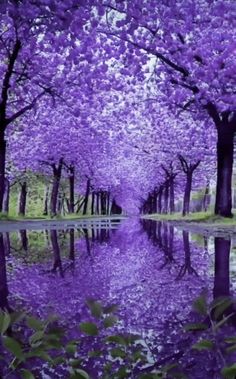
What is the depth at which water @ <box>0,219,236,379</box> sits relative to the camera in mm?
3672

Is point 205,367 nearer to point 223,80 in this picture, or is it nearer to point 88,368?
point 88,368

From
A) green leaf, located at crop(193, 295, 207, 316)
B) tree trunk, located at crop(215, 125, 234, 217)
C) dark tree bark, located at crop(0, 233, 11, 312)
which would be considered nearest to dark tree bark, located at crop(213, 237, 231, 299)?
dark tree bark, located at crop(0, 233, 11, 312)

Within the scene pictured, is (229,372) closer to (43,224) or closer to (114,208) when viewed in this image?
(43,224)

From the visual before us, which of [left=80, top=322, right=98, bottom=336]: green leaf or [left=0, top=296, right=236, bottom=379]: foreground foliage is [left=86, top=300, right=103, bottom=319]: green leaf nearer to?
[left=0, top=296, right=236, bottom=379]: foreground foliage

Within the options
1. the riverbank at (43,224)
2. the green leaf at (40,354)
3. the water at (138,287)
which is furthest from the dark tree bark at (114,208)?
the green leaf at (40,354)

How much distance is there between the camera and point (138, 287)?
21.1 ft

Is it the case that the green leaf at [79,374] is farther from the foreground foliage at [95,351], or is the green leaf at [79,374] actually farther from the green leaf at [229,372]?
the green leaf at [229,372]

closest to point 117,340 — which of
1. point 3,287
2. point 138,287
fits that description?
point 138,287

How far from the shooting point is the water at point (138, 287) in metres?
3.67

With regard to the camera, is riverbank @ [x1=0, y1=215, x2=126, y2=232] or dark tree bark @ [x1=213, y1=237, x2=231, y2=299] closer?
dark tree bark @ [x1=213, y1=237, x2=231, y2=299]

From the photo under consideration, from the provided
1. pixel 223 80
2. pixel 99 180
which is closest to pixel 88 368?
pixel 223 80

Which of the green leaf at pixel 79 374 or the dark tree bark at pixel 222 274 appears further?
the dark tree bark at pixel 222 274

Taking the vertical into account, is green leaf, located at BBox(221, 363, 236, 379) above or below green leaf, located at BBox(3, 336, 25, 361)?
below

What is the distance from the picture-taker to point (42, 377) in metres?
2.88
